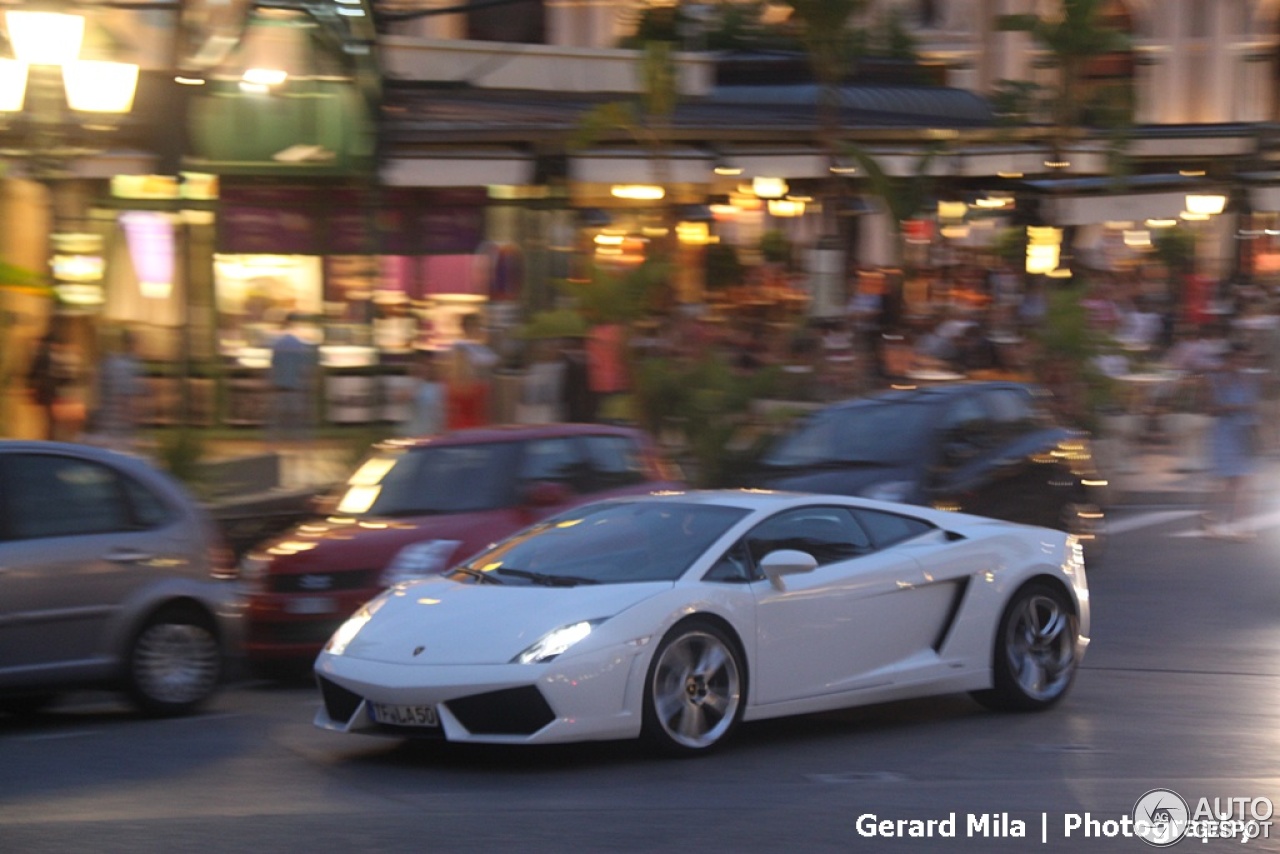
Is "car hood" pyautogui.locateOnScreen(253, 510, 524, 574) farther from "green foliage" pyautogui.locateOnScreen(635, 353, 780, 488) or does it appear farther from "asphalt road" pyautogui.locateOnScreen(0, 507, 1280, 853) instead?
"green foliage" pyautogui.locateOnScreen(635, 353, 780, 488)

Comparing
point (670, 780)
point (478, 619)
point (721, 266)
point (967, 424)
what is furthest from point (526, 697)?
point (721, 266)

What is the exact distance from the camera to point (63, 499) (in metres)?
10.0

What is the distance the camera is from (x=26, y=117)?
49.7 feet

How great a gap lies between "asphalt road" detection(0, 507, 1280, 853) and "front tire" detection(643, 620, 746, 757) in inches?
4.8

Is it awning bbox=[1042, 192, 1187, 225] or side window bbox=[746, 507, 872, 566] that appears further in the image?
awning bbox=[1042, 192, 1187, 225]

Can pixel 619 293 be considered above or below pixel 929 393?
above

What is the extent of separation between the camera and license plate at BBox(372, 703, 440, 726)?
26.6 feet

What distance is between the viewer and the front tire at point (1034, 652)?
9711 millimetres

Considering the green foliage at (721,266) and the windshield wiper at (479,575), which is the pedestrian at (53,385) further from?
the green foliage at (721,266)

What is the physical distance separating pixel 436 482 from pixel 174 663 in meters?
2.46

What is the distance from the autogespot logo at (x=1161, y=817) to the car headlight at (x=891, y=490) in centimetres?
662

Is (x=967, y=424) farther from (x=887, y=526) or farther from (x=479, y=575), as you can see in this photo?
(x=479, y=575)

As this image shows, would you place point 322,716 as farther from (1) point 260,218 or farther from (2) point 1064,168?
(2) point 1064,168

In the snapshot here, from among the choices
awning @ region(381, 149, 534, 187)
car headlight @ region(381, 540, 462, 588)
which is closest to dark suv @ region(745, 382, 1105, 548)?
car headlight @ region(381, 540, 462, 588)
